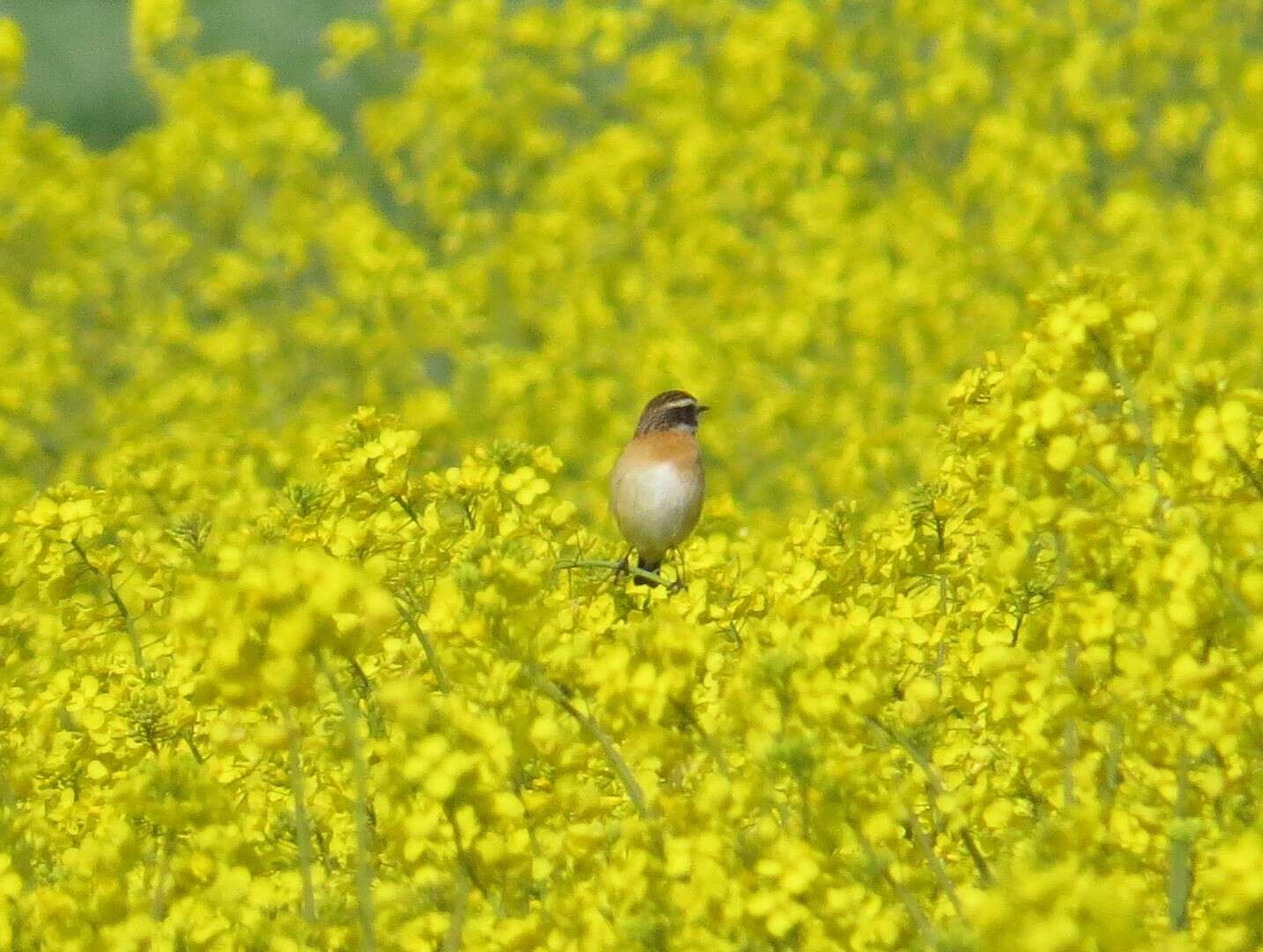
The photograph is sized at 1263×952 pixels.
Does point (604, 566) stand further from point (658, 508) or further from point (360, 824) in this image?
point (360, 824)

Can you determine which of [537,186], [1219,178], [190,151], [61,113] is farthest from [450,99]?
[61,113]

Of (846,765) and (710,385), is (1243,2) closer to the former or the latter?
(710,385)

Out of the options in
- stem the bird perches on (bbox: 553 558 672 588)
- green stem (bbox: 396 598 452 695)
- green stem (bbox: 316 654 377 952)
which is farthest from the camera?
stem the bird perches on (bbox: 553 558 672 588)

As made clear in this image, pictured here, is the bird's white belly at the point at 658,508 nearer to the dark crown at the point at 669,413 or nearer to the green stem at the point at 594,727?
the dark crown at the point at 669,413

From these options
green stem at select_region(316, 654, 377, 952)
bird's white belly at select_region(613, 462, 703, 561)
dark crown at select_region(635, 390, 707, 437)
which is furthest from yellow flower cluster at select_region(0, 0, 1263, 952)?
dark crown at select_region(635, 390, 707, 437)

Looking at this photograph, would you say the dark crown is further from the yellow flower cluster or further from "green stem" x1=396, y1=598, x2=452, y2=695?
"green stem" x1=396, y1=598, x2=452, y2=695

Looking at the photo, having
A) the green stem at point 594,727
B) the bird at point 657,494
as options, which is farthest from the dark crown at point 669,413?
the green stem at point 594,727

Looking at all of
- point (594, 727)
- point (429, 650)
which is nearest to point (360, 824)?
point (594, 727)
